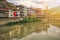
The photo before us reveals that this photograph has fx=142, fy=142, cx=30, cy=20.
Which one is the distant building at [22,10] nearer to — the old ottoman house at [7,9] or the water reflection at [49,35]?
the old ottoman house at [7,9]

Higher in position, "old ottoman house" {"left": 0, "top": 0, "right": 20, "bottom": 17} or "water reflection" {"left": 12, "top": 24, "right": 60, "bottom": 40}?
"old ottoman house" {"left": 0, "top": 0, "right": 20, "bottom": 17}

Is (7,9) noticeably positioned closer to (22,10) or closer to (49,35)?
→ (22,10)

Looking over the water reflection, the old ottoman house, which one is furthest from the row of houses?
the water reflection

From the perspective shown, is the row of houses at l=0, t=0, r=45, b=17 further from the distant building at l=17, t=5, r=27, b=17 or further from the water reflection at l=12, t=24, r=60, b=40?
the water reflection at l=12, t=24, r=60, b=40

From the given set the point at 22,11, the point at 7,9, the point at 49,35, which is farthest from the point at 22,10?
the point at 49,35

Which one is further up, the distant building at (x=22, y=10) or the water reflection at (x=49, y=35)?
the distant building at (x=22, y=10)

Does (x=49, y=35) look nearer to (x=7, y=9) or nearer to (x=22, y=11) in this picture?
(x=22, y=11)

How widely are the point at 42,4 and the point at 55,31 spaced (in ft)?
1.68

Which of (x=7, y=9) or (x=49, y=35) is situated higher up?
(x=7, y=9)

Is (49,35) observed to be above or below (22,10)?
below

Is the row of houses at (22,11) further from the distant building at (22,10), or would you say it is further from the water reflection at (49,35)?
the water reflection at (49,35)

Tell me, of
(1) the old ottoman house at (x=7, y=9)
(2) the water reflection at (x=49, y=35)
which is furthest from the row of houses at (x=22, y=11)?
(2) the water reflection at (x=49, y=35)

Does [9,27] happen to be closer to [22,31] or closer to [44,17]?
[22,31]

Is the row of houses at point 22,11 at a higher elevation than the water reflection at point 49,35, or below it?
higher
